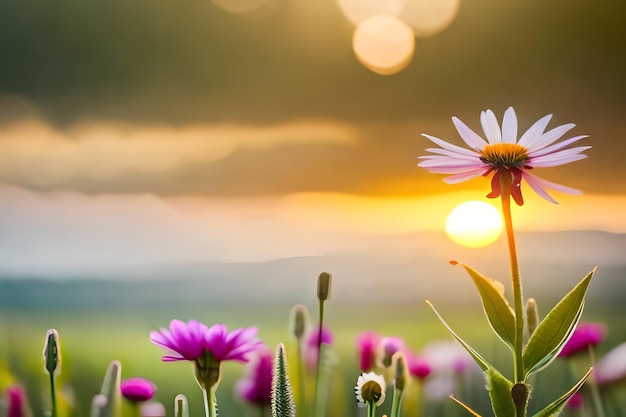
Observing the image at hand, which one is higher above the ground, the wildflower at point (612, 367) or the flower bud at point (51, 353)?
the flower bud at point (51, 353)

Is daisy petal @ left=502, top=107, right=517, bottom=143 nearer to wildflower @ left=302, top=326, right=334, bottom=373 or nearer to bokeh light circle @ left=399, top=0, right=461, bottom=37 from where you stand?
bokeh light circle @ left=399, top=0, right=461, bottom=37

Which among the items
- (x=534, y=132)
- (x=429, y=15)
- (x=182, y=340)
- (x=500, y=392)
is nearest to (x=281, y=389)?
(x=182, y=340)

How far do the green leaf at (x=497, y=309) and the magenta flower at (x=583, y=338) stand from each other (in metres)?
0.15

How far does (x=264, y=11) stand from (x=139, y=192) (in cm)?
37

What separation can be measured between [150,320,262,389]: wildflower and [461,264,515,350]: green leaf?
36 centimetres

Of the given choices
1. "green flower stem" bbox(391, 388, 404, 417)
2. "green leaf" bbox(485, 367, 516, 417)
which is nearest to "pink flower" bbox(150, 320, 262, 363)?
"green flower stem" bbox(391, 388, 404, 417)

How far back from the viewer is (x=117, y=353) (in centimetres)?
99

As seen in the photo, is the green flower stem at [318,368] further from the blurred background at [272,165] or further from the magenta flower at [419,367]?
the magenta flower at [419,367]

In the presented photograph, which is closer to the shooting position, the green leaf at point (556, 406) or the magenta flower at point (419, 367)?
the green leaf at point (556, 406)

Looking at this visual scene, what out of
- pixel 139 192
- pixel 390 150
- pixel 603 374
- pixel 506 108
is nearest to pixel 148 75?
pixel 139 192

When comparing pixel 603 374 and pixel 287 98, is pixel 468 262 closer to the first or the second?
pixel 603 374

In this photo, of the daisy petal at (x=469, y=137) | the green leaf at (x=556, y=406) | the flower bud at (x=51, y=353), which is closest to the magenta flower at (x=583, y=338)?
the green leaf at (x=556, y=406)

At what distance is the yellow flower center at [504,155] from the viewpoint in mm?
875

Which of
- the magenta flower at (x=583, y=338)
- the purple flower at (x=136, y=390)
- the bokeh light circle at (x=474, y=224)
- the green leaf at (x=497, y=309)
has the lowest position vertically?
the purple flower at (x=136, y=390)
